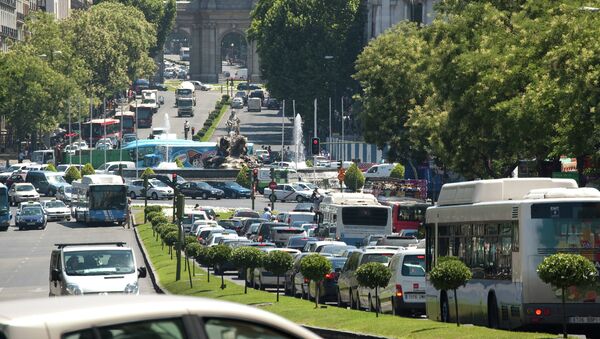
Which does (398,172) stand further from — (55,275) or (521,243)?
(521,243)

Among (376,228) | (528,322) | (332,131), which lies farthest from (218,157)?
(528,322)

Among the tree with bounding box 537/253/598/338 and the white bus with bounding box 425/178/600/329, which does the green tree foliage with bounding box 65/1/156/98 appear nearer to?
the white bus with bounding box 425/178/600/329

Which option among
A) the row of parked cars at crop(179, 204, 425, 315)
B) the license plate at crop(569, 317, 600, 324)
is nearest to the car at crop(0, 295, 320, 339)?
the license plate at crop(569, 317, 600, 324)

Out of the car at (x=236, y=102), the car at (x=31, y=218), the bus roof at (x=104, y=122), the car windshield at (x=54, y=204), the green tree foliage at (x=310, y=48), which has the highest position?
the green tree foliage at (x=310, y=48)

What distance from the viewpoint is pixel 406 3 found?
5177 inches

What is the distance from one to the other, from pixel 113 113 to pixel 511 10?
12818cm

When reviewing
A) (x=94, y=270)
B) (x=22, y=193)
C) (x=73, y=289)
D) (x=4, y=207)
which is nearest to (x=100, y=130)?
(x=22, y=193)

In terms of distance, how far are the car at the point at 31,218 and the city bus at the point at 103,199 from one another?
2.17 meters

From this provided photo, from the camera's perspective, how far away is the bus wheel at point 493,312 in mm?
26562

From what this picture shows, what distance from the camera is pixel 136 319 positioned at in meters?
8.45

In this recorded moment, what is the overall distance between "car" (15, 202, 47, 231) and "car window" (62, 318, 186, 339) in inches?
2931

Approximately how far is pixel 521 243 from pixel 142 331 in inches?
673

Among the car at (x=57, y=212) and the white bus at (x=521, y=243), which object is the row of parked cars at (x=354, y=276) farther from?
the car at (x=57, y=212)

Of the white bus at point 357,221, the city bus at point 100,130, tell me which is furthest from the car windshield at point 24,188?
the city bus at point 100,130
